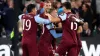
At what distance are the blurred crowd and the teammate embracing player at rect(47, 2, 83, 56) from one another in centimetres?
343

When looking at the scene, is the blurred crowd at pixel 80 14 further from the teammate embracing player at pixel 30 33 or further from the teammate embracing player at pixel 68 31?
the teammate embracing player at pixel 30 33

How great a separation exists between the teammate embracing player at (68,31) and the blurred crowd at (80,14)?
135 inches

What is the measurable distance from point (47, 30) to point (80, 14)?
5121 millimetres

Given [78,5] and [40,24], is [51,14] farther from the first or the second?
[78,5]

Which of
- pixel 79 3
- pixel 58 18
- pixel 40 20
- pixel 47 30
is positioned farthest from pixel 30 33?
pixel 79 3

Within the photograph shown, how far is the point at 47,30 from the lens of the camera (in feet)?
47.8

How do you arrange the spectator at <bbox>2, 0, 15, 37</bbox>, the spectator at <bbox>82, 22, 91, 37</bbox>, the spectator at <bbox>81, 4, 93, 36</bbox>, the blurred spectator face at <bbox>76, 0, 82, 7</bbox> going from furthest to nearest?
the blurred spectator face at <bbox>76, 0, 82, 7</bbox> < the spectator at <bbox>81, 4, 93, 36</bbox> < the spectator at <bbox>2, 0, 15, 37</bbox> < the spectator at <bbox>82, 22, 91, 37</bbox>

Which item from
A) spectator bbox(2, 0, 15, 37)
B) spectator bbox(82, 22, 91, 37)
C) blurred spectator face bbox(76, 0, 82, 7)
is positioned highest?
blurred spectator face bbox(76, 0, 82, 7)

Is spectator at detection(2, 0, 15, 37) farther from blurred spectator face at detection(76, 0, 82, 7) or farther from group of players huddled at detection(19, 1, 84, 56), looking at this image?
group of players huddled at detection(19, 1, 84, 56)

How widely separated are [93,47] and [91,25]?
2.05 meters

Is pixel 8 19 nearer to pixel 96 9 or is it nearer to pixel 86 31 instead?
pixel 86 31

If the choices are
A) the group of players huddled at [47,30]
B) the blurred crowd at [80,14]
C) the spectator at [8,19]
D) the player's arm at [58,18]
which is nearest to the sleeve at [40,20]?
the group of players huddled at [47,30]

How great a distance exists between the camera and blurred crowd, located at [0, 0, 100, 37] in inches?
730

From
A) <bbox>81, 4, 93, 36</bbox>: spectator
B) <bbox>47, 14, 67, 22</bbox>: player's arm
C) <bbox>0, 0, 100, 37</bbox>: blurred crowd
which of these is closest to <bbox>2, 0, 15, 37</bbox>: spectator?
<bbox>0, 0, 100, 37</bbox>: blurred crowd
